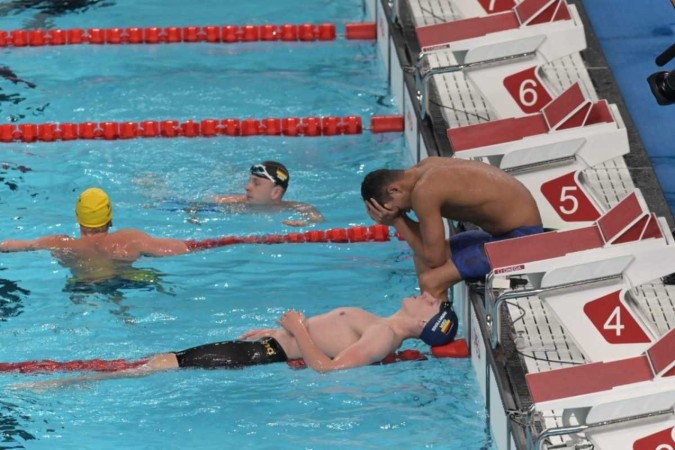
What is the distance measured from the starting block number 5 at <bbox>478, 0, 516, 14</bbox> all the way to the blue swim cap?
3004 mm

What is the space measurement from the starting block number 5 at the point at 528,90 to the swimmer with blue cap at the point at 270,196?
1.32 m

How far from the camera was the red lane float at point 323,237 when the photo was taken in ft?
25.0

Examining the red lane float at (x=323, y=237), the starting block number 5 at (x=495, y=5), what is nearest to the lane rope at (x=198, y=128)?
the starting block number 5 at (x=495, y=5)

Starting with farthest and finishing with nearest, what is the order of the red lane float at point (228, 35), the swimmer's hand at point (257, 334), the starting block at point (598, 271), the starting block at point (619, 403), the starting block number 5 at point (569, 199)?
the red lane float at point (228, 35) → the starting block number 5 at point (569, 199) → the swimmer's hand at point (257, 334) → the starting block at point (598, 271) → the starting block at point (619, 403)

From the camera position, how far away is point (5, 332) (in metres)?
6.72

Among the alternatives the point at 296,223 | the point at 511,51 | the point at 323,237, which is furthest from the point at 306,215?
the point at 511,51

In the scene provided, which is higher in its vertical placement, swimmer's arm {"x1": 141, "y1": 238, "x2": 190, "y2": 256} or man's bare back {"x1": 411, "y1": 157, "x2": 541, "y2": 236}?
swimmer's arm {"x1": 141, "y1": 238, "x2": 190, "y2": 256}

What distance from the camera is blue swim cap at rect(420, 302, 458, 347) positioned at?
629 centimetres

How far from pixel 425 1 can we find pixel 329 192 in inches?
87.7

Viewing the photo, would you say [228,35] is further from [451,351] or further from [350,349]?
[350,349]

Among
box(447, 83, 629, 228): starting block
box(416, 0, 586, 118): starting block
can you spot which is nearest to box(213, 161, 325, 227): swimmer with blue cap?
box(416, 0, 586, 118): starting block

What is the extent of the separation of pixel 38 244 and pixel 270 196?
1.39 metres

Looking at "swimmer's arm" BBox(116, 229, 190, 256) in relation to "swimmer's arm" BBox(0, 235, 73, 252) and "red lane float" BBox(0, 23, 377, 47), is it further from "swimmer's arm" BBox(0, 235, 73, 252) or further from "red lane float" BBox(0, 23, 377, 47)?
"red lane float" BBox(0, 23, 377, 47)

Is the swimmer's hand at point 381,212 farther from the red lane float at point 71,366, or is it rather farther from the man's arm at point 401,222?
Result: the red lane float at point 71,366
